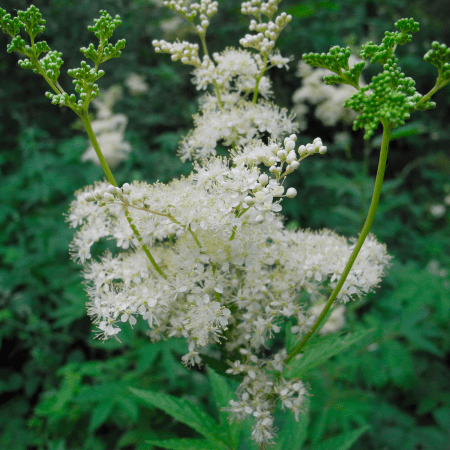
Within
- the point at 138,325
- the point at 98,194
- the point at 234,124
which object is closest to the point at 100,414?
the point at 138,325

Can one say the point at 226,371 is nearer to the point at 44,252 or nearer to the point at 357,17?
the point at 44,252

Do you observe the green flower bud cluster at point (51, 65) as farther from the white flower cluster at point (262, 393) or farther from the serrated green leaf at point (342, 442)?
the serrated green leaf at point (342, 442)

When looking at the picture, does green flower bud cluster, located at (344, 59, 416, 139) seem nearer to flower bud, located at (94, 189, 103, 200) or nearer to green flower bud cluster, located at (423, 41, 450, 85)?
green flower bud cluster, located at (423, 41, 450, 85)

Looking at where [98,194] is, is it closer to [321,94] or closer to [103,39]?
[103,39]

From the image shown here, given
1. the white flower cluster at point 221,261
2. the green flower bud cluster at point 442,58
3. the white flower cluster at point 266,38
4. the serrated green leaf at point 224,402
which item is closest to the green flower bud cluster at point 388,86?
the green flower bud cluster at point 442,58

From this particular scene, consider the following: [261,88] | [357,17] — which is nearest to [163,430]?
[261,88]

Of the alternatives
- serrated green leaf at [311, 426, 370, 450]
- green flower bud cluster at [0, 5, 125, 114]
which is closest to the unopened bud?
green flower bud cluster at [0, 5, 125, 114]
